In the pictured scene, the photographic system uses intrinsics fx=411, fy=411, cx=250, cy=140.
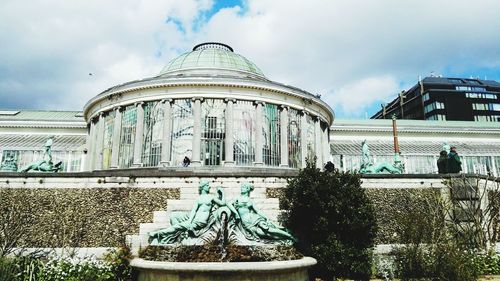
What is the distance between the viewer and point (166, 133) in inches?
1055

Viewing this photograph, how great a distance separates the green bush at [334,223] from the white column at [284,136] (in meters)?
13.5

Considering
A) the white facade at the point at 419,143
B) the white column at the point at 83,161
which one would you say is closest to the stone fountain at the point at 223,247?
the white column at the point at 83,161

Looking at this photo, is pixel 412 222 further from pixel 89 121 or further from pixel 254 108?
pixel 89 121

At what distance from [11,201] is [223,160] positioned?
42.5 feet

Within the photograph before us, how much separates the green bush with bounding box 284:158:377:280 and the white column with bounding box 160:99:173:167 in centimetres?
1366

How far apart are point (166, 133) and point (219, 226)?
15.5 metres

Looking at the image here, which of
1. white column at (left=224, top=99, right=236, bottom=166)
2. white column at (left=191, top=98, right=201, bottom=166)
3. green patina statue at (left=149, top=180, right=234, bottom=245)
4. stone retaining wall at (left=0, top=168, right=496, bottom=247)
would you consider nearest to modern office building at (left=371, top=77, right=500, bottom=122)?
white column at (left=224, top=99, right=236, bottom=166)

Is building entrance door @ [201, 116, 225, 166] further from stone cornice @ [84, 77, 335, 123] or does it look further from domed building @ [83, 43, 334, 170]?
stone cornice @ [84, 77, 335, 123]

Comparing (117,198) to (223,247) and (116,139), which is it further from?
(116,139)

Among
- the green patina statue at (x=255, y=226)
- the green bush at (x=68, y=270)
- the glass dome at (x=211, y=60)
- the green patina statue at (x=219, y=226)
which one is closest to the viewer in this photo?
the green bush at (x=68, y=270)

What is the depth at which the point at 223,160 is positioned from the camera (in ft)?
87.6

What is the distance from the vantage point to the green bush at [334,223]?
1306 cm

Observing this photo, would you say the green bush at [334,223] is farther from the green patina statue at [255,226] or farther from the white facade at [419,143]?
the white facade at [419,143]

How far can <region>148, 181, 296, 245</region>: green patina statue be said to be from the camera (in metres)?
12.2
